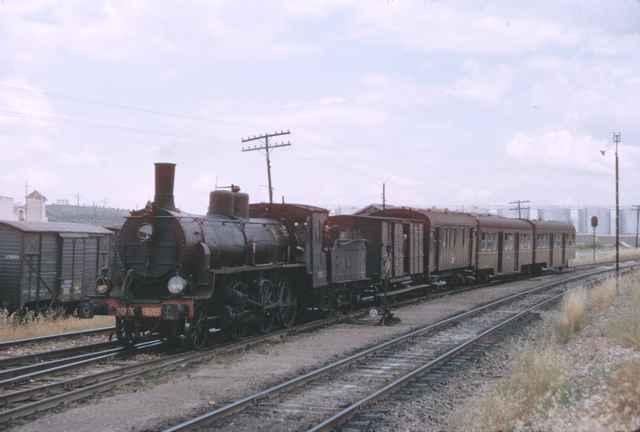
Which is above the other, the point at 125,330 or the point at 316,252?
the point at 316,252

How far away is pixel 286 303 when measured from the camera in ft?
51.8

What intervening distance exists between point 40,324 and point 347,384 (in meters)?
9.73

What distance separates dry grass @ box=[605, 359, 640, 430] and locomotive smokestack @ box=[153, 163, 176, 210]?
8.46 m

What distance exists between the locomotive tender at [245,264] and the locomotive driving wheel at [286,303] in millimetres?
26

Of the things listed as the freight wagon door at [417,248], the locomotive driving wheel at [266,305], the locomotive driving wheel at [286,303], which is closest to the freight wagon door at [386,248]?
the freight wagon door at [417,248]

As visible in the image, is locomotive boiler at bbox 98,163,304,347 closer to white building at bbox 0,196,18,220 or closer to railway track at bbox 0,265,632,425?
railway track at bbox 0,265,632,425

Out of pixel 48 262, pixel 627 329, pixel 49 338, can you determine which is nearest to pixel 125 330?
pixel 49 338

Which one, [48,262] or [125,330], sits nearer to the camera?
[125,330]

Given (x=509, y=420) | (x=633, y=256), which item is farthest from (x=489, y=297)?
(x=633, y=256)

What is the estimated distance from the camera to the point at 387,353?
484 inches

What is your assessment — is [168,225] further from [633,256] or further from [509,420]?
[633,256]

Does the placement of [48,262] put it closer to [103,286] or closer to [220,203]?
[103,286]

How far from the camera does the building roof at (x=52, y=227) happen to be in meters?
18.5

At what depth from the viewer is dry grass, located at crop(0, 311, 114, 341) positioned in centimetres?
1530
